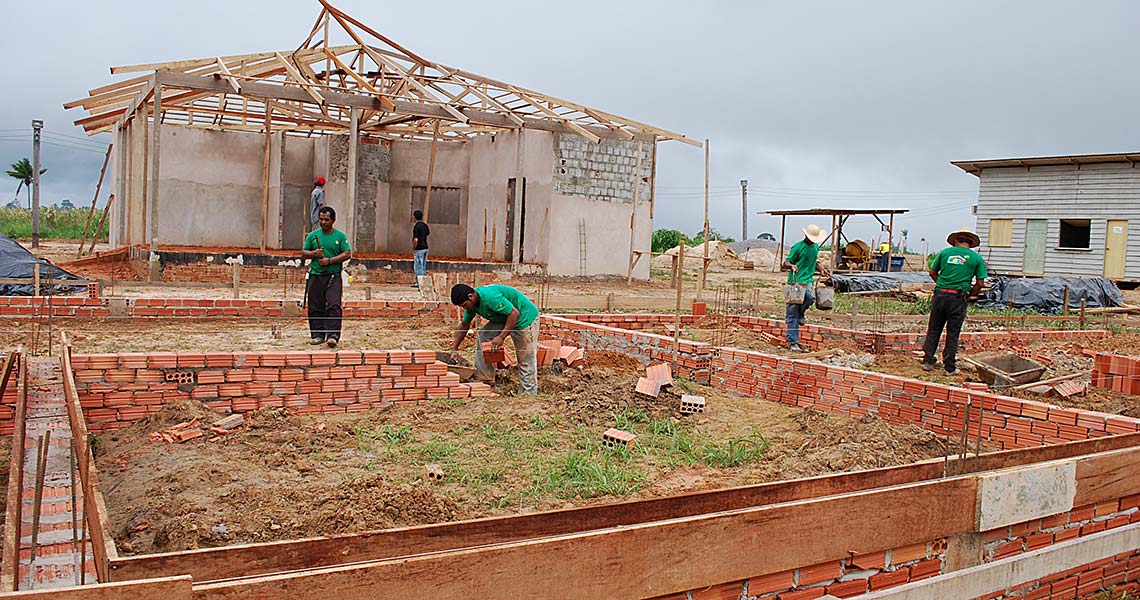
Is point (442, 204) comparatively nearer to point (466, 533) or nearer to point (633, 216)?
point (633, 216)

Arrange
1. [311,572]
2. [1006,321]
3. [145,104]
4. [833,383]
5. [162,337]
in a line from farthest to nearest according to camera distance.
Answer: [145,104]
[1006,321]
[162,337]
[833,383]
[311,572]

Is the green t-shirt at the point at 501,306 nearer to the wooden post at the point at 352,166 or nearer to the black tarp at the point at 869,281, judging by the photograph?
the wooden post at the point at 352,166

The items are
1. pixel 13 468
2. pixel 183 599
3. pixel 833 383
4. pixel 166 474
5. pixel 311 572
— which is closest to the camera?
pixel 183 599

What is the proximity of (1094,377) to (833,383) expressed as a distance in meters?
2.91

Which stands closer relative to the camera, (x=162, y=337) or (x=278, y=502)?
(x=278, y=502)

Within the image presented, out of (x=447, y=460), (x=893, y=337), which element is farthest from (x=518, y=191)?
→ (x=447, y=460)

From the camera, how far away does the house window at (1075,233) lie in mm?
23141

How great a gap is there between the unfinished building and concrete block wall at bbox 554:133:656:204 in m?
0.03

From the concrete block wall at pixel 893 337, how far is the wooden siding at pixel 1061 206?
513 inches

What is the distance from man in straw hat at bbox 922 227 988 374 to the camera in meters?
8.33

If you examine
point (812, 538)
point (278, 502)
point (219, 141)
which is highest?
point (219, 141)

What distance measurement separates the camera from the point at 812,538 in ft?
10.4

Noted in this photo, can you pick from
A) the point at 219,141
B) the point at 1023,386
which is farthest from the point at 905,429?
the point at 219,141

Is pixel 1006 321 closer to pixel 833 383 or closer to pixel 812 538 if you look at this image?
pixel 833 383
